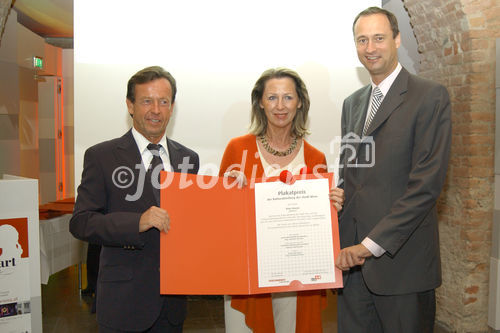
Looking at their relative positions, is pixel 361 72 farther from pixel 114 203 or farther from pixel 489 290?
pixel 114 203

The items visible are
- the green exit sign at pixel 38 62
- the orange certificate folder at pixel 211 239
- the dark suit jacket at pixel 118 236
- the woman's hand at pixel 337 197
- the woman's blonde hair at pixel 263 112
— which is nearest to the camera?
the dark suit jacket at pixel 118 236

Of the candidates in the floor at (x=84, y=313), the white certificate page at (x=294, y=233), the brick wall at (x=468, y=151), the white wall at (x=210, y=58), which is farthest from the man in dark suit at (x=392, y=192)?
the floor at (x=84, y=313)

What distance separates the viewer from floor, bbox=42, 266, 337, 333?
16.3ft

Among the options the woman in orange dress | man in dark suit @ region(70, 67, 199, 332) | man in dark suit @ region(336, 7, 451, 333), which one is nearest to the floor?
the woman in orange dress

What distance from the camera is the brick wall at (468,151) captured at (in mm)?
4348

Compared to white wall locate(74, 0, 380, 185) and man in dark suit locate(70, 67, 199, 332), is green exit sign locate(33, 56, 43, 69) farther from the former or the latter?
man in dark suit locate(70, 67, 199, 332)

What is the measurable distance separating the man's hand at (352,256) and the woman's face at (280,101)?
0.88 meters

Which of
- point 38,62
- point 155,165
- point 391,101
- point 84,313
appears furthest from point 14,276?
point 38,62

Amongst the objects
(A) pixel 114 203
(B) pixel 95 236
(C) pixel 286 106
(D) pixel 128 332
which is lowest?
(D) pixel 128 332

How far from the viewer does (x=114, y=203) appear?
2.21 metres

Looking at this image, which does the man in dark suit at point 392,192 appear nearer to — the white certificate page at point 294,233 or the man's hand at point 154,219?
the white certificate page at point 294,233

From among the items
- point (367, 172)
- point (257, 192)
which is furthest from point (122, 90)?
point (367, 172)

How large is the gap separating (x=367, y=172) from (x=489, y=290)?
3011mm

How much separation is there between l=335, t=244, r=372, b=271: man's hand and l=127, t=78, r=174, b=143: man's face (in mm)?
1093
